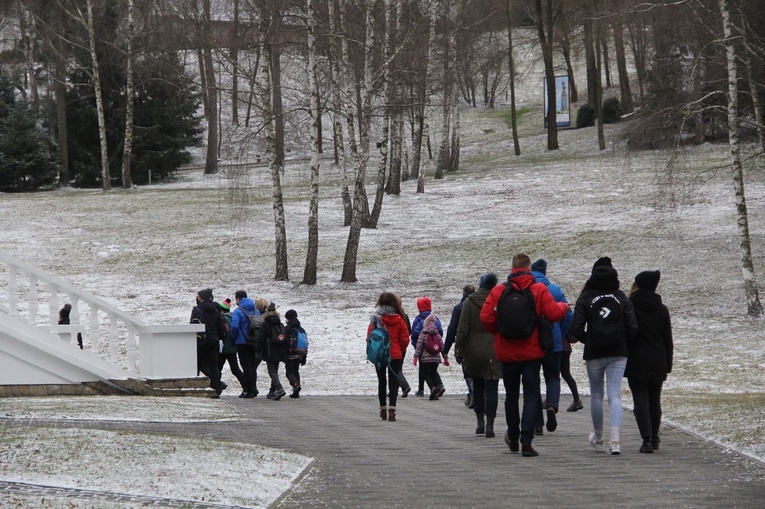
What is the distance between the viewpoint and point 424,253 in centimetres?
2978

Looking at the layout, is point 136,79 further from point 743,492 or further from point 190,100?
point 743,492

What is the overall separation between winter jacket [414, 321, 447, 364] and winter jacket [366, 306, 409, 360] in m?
2.37

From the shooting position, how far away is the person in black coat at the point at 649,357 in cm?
923

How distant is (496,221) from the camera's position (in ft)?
112

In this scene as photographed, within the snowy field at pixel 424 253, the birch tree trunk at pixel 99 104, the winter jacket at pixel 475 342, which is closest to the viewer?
the winter jacket at pixel 475 342

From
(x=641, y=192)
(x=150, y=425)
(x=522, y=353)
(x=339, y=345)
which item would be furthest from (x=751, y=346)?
(x=641, y=192)

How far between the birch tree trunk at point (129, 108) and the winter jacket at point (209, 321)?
29.9 m

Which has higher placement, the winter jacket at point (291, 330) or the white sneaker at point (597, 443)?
the winter jacket at point (291, 330)

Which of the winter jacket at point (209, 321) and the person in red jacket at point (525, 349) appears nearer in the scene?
the person in red jacket at point (525, 349)

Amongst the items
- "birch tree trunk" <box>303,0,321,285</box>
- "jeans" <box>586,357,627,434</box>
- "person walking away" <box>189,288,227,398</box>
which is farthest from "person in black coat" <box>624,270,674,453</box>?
"birch tree trunk" <box>303,0,321,285</box>

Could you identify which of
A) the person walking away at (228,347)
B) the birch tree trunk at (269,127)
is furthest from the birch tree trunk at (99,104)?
the person walking away at (228,347)

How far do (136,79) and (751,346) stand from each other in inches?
1396

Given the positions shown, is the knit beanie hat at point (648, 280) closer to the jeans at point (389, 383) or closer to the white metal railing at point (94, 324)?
the jeans at point (389, 383)

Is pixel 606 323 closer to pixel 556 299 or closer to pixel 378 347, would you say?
pixel 556 299
